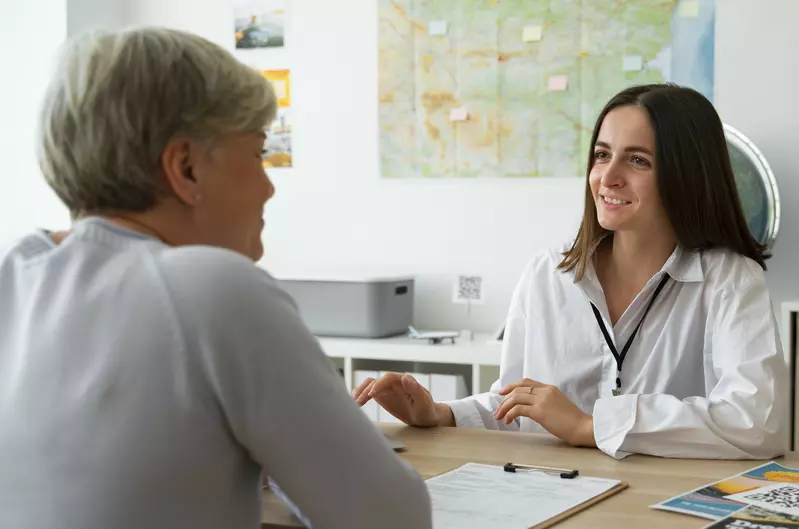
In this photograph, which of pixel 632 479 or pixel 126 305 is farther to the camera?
pixel 632 479

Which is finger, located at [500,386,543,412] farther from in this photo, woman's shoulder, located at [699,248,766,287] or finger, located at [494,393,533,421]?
woman's shoulder, located at [699,248,766,287]

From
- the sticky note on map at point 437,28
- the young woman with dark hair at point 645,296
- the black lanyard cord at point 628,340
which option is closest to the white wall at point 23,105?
the sticky note on map at point 437,28

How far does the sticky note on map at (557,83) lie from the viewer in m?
3.59

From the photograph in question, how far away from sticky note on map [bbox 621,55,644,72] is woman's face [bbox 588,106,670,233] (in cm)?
152

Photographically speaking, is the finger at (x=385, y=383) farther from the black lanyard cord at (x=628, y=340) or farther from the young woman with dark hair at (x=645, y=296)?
the black lanyard cord at (x=628, y=340)

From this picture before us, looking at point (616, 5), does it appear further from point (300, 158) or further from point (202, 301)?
point (202, 301)

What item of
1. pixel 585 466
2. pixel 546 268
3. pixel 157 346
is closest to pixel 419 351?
pixel 546 268

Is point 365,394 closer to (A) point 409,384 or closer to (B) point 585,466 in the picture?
(A) point 409,384

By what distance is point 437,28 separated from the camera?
147 inches

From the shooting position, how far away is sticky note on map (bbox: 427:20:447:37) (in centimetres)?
373

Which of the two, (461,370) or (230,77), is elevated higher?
(230,77)

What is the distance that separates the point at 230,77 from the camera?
0.93 metres

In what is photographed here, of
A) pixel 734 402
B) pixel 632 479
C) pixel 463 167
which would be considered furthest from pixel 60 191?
pixel 463 167

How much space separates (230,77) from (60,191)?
0.20 meters
